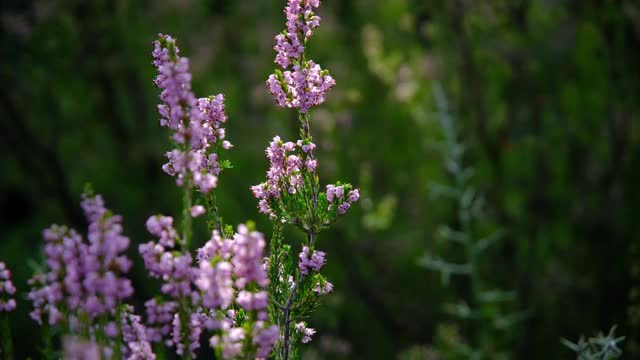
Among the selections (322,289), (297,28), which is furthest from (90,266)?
(297,28)

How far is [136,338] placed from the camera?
94.3 inches

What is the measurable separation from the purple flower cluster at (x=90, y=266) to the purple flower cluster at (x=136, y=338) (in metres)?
0.32

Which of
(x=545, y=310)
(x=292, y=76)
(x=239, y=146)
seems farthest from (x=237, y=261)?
(x=545, y=310)

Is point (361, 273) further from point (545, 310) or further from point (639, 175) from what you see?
point (639, 175)

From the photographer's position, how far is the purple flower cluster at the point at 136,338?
7.51 ft

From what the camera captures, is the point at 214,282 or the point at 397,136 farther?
the point at 397,136

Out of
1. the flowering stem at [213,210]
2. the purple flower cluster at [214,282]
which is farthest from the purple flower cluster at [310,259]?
the purple flower cluster at [214,282]

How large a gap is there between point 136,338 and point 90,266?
599 millimetres

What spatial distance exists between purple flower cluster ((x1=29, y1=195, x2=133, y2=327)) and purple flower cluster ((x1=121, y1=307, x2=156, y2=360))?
0.32 m

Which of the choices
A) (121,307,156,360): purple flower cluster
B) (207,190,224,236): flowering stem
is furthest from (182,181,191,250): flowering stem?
(207,190,224,236): flowering stem

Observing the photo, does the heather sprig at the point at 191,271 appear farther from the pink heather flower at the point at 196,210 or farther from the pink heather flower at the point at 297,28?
the pink heather flower at the point at 297,28

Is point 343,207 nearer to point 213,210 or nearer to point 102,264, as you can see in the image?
point 213,210

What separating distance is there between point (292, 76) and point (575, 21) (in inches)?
304

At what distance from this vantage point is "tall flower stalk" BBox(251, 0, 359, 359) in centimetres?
300
